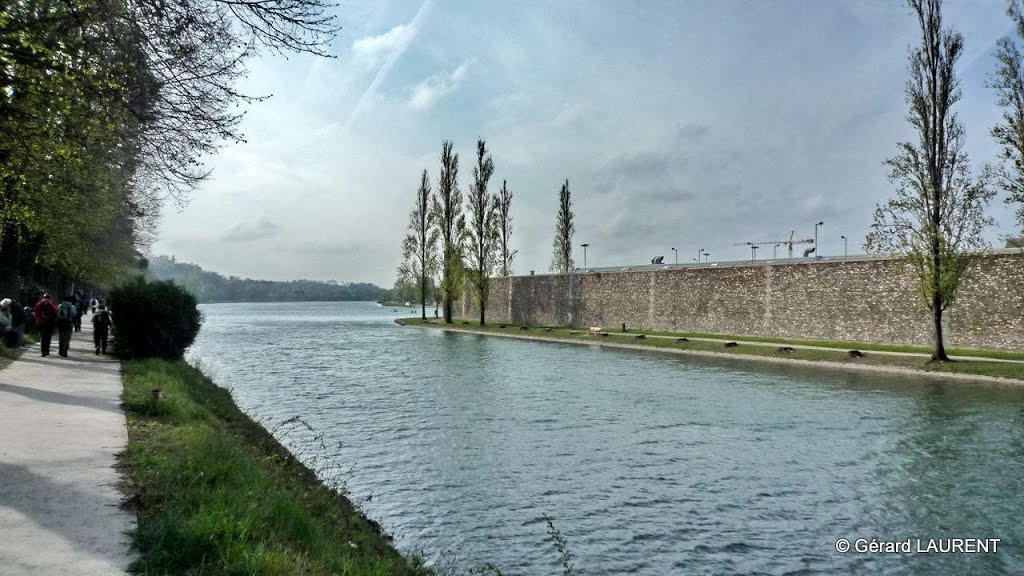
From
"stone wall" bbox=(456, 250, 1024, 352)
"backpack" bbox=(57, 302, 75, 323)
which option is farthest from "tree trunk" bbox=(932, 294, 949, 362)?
"backpack" bbox=(57, 302, 75, 323)

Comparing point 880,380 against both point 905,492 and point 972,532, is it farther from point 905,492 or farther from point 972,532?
point 972,532

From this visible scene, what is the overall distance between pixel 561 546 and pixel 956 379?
2086cm

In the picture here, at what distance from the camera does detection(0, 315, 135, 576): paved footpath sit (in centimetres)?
448

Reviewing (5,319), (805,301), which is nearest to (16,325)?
(5,319)

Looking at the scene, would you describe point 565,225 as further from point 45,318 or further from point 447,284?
point 45,318

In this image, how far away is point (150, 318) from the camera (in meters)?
18.3

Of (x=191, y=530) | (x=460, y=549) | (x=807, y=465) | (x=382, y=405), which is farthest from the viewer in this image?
(x=382, y=405)

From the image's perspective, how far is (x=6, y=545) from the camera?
15.0ft

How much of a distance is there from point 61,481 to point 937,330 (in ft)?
91.3

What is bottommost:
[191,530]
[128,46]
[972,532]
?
[972,532]

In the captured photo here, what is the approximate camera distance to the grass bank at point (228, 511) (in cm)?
470

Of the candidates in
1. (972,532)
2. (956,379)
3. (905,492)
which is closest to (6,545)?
(972,532)

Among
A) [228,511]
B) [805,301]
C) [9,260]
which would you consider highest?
[9,260]

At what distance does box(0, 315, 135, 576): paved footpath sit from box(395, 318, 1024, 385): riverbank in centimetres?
2463
